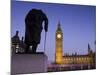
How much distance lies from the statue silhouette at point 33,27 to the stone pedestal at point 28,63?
0.23 ft

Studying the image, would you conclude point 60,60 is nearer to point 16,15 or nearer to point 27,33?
point 27,33

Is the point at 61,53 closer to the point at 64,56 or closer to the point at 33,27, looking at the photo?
the point at 64,56

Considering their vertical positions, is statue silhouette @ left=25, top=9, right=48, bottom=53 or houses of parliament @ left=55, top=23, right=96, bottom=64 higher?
statue silhouette @ left=25, top=9, right=48, bottom=53

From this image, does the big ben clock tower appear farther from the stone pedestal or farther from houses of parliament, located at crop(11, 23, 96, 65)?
the stone pedestal

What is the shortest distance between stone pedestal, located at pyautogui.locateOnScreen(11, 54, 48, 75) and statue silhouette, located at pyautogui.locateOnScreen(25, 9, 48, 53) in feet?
0.23

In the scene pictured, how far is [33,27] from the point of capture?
195 cm

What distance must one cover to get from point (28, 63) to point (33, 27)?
1.14ft

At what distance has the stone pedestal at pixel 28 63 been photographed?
189 centimetres

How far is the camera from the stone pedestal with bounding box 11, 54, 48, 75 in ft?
6.19

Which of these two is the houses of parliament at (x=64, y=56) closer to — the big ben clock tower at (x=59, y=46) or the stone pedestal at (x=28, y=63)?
the big ben clock tower at (x=59, y=46)

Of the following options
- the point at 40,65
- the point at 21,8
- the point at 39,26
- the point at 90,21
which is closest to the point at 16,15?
the point at 21,8

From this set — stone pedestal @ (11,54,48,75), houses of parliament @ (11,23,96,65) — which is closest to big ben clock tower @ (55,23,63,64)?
houses of parliament @ (11,23,96,65)

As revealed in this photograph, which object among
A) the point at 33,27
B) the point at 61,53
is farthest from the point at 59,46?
the point at 33,27

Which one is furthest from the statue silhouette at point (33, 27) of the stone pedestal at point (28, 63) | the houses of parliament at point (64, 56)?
the houses of parliament at point (64, 56)
